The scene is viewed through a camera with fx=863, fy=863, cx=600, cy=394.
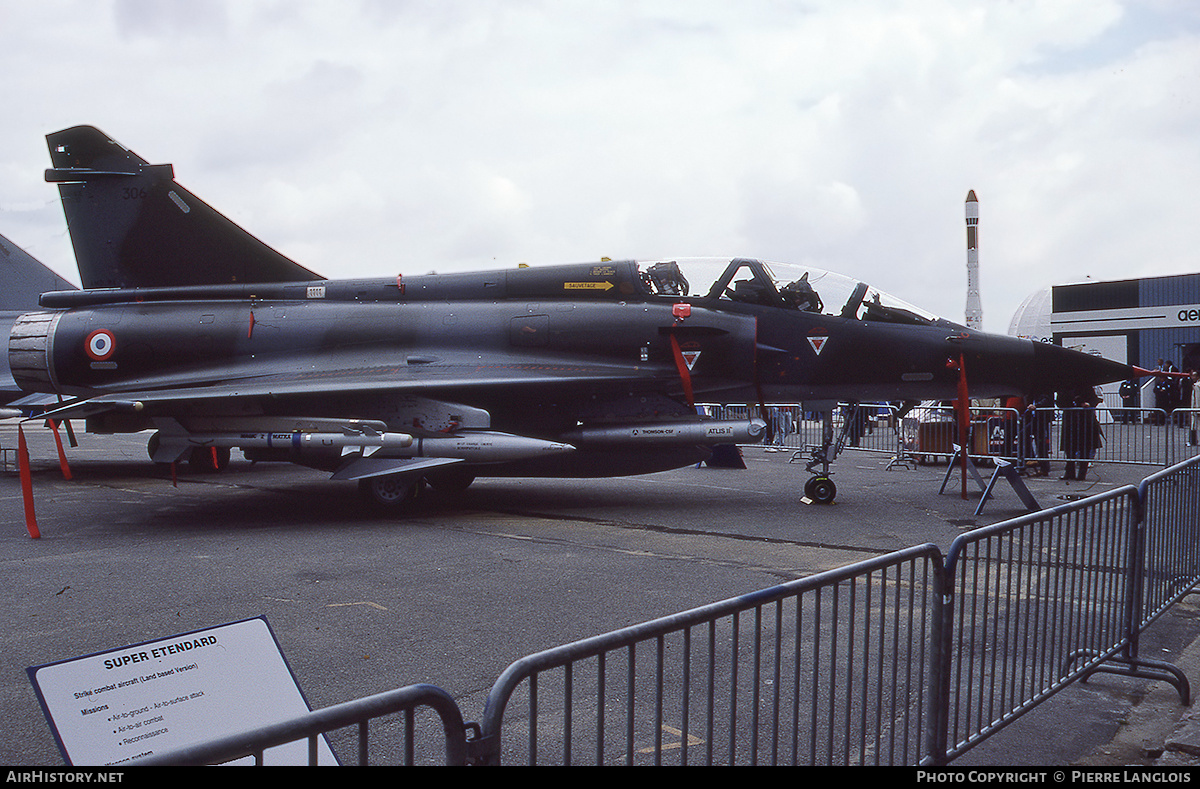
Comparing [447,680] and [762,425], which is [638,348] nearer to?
[762,425]

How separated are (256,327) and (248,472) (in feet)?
18.6

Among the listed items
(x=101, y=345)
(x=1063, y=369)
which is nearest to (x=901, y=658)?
(x=1063, y=369)

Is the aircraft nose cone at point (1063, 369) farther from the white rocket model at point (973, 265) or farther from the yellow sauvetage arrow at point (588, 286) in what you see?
the white rocket model at point (973, 265)

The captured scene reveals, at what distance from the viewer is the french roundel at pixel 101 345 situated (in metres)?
10.5

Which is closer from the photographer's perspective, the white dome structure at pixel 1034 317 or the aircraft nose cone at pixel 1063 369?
the aircraft nose cone at pixel 1063 369

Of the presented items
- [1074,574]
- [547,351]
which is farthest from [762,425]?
[1074,574]

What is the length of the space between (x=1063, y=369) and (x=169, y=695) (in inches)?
389

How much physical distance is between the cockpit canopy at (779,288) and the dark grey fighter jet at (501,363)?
0.08ft

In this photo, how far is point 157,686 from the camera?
228cm

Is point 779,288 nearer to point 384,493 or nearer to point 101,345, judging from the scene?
point 384,493

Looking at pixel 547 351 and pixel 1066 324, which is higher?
pixel 1066 324

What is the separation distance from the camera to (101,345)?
412 inches

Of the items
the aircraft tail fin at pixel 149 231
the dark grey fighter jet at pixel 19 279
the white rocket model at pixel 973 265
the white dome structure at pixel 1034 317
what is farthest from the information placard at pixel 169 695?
the white dome structure at pixel 1034 317

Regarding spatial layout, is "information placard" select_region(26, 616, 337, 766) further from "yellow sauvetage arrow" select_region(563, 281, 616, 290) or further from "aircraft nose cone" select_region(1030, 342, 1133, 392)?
"aircraft nose cone" select_region(1030, 342, 1133, 392)
